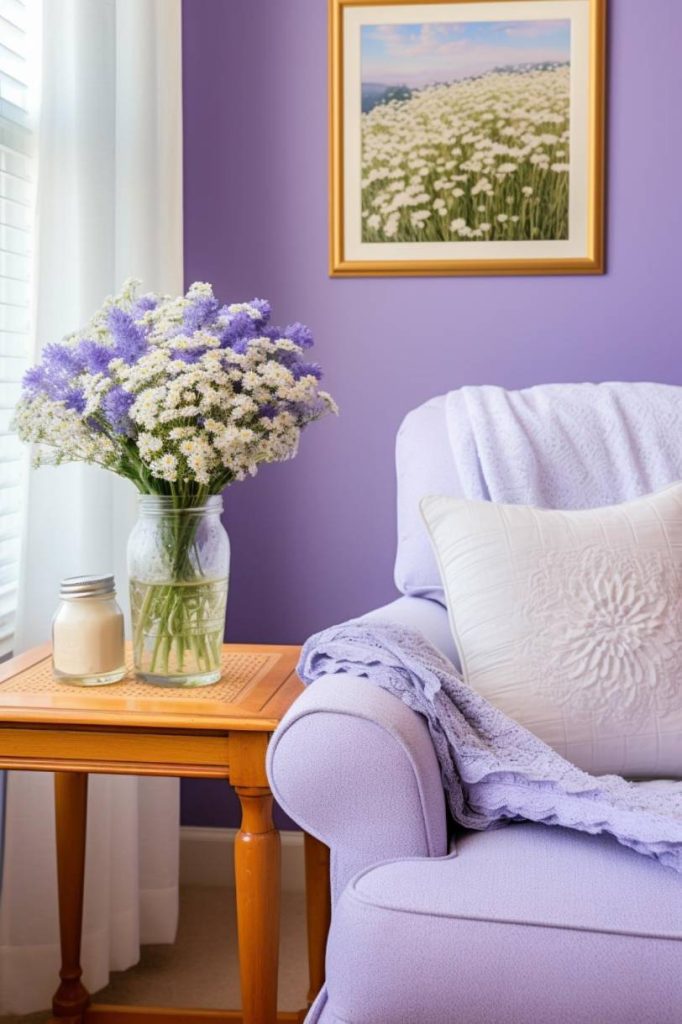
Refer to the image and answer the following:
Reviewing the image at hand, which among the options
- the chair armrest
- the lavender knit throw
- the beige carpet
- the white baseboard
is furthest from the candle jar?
the white baseboard

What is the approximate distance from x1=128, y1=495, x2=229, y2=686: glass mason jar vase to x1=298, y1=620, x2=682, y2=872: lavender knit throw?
0.16 meters

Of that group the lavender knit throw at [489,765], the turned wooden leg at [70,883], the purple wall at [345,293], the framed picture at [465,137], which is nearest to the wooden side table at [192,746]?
the lavender knit throw at [489,765]

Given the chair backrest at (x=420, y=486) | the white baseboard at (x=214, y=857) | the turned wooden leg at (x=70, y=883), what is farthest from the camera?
the white baseboard at (x=214, y=857)

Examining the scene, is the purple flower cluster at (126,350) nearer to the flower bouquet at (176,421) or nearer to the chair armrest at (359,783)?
the flower bouquet at (176,421)

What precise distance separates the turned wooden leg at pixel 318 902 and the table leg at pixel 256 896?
38cm

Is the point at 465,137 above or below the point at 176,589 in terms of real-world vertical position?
above

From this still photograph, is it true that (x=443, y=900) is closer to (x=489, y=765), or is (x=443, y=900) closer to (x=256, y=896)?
(x=489, y=765)

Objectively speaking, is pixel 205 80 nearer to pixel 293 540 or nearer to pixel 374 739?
pixel 293 540

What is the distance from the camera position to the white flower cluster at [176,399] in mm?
1419

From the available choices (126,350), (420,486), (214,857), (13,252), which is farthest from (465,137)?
(214,857)

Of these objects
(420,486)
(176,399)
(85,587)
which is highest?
(176,399)

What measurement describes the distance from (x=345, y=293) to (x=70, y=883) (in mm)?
1255

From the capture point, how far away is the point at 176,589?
1.52 meters

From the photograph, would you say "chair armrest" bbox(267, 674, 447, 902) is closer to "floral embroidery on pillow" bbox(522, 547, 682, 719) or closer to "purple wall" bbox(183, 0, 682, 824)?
"floral embroidery on pillow" bbox(522, 547, 682, 719)
